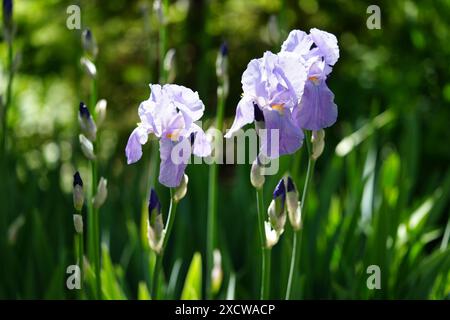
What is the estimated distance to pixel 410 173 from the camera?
2.84 m

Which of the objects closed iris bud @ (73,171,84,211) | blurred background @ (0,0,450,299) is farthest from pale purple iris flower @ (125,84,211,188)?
blurred background @ (0,0,450,299)

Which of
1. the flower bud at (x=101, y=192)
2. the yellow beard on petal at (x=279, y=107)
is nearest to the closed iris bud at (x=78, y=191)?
the flower bud at (x=101, y=192)

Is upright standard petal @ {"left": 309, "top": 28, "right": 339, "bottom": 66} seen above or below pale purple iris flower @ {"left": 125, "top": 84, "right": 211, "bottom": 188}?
above

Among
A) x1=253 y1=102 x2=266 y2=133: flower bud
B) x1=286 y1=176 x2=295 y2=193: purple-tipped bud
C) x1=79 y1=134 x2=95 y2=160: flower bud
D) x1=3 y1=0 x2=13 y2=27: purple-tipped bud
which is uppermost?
x1=3 y1=0 x2=13 y2=27: purple-tipped bud

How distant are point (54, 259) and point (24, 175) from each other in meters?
0.75

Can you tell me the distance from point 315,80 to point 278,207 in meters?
0.27

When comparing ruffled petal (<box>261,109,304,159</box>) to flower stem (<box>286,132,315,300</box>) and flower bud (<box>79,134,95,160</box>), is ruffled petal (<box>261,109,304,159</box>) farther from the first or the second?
flower bud (<box>79,134,95,160</box>)

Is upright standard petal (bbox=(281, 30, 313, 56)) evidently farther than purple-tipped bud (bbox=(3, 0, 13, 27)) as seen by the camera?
No

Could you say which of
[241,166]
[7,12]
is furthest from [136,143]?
[241,166]

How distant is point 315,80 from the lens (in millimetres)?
1264

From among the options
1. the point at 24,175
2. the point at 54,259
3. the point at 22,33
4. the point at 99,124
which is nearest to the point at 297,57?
A: the point at 99,124

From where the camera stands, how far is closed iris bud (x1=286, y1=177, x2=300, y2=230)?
1.34 meters

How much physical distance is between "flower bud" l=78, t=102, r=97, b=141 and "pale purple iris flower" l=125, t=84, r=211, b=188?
0.28m
